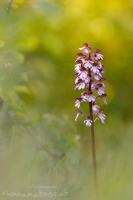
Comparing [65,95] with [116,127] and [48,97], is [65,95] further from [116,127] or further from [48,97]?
[116,127]

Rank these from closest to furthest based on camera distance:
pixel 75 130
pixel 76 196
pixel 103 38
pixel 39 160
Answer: pixel 76 196 → pixel 39 160 → pixel 75 130 → pixel 103 38

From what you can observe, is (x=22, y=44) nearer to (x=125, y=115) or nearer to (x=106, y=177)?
(x=106, y=177)

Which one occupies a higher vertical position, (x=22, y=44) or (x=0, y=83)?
(x=22, y=44)

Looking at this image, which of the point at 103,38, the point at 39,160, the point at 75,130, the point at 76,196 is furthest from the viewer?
the point at 103,38

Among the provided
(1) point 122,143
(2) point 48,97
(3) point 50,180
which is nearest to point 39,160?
(3) point 50,180

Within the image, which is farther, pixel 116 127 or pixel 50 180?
pixel 116 127

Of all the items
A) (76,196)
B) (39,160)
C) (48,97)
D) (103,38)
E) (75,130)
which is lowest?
(76,196)
